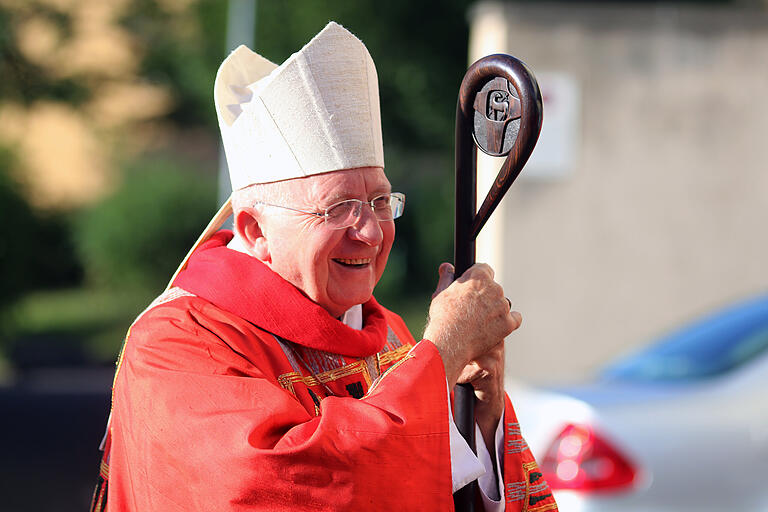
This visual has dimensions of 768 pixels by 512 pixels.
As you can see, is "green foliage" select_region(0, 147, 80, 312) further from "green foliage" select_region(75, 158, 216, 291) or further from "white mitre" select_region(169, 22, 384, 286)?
"white mitre" select_region(169, 22, 384, 286)

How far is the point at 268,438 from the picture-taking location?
5.76 ft

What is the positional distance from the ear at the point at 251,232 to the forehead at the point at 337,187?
13cm

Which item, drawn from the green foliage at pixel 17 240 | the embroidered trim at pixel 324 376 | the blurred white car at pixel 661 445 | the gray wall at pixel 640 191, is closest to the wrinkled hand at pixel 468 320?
the embroidered trim at pixel 324 376

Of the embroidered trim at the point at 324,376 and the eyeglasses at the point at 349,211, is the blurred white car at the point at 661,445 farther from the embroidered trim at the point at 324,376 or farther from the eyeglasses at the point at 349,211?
the eyeglasses at the point at 349,211

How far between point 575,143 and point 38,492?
476 centimetres

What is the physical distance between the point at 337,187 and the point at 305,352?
13.5 inches

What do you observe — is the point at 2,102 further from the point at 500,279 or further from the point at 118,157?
the point at 500,279

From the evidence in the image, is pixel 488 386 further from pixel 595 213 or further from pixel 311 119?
pixel 595 213

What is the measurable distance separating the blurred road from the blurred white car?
4003 millimetres

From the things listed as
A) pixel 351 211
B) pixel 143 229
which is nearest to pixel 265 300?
pixel 351 211

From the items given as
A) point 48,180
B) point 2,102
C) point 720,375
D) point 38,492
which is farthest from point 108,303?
point 720,375

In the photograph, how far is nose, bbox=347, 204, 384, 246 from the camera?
2.04 m

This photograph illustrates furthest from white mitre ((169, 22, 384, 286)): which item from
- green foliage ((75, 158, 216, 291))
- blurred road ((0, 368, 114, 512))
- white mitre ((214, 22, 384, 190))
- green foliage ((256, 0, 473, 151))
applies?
green foliage ((256, 0, 473, 151))

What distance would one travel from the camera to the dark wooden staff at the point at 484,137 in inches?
76.1
